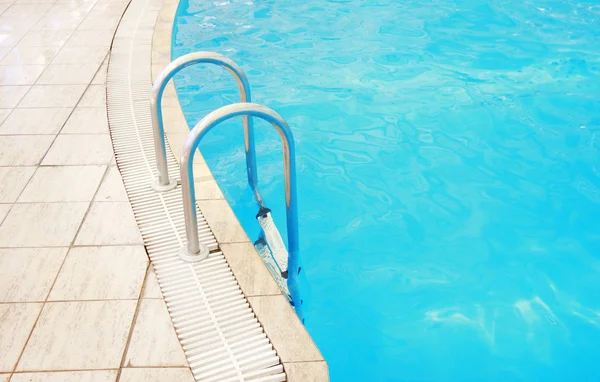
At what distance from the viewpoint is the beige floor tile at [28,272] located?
2459mm

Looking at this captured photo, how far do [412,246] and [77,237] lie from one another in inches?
74.4

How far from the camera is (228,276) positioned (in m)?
2.57

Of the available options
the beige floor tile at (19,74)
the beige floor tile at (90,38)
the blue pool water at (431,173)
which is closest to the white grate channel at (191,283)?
the blue pool water at (431,173)

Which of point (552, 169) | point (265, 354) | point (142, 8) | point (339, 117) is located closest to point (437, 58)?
point (339, 117)

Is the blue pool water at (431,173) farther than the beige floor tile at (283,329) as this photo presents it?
Yes

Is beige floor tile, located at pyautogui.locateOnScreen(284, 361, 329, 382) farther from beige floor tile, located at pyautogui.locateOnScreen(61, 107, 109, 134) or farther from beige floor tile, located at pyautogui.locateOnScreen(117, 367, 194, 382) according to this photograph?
beige floor tile, located at pyautogui.locateOnScreen(61, 107, 109, 134)

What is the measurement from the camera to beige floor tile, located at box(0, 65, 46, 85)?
446cm

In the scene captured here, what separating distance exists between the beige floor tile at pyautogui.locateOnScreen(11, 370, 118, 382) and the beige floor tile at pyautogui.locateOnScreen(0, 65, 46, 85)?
9.64 ft

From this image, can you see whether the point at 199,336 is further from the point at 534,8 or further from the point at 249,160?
the point at 534,8

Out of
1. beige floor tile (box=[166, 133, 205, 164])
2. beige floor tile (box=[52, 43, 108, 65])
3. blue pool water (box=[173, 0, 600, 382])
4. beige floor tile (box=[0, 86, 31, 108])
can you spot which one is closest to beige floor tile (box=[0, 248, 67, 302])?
beige floor tile (box=[166, 133, 205, 164])

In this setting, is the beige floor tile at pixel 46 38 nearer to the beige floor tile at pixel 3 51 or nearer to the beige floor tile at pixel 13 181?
the beige floor tile at pixel 3 51

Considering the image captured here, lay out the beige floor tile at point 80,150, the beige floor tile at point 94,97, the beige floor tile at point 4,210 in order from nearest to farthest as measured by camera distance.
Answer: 1. the beige floor tile at point 4,210
2. the beige floor tile at point 80,150
3. the beige floor tile at point 94,97

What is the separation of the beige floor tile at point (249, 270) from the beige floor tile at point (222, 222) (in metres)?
0.06

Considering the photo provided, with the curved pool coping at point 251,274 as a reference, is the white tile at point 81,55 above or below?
below
